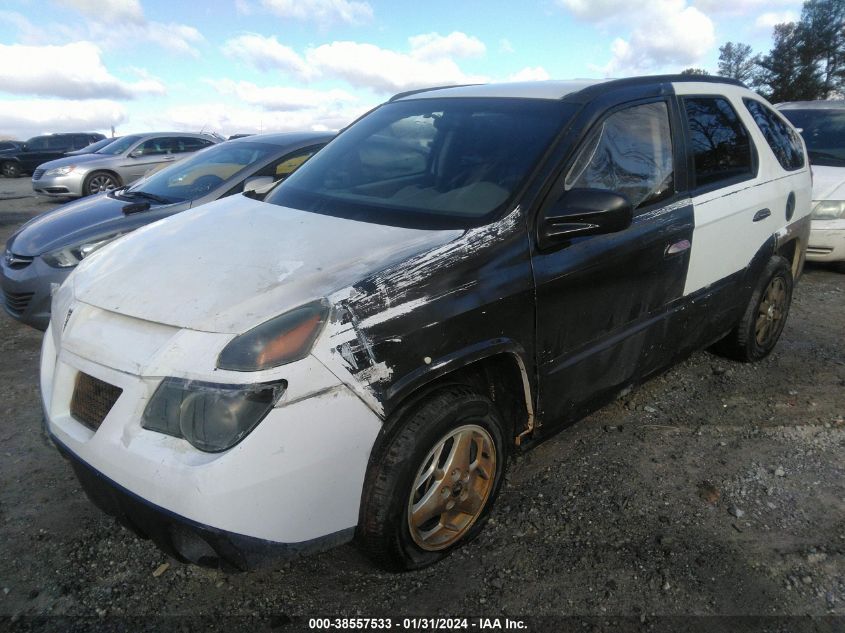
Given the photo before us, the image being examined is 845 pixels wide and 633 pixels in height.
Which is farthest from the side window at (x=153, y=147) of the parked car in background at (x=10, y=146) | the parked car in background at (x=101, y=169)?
the parked car in background at (x=10, y=146)

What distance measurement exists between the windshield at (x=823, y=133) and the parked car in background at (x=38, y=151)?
24364mm

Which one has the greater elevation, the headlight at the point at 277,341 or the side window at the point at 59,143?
the headlight at the point at 277,341

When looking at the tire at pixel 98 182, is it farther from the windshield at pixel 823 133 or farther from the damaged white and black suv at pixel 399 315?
the windshield at pixel 823 133

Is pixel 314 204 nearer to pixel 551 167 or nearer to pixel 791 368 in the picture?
pixel 551 167

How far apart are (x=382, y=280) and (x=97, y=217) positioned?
385 centimetres

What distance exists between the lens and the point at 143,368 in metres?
1.96

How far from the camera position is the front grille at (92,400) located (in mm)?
2074

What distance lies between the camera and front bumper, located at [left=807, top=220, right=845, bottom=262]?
6254mm

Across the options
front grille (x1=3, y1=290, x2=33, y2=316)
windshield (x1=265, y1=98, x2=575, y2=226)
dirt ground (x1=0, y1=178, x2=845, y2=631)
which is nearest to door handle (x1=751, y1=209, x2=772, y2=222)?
dirt ground (x1=0, y1=178, x2=845, y2=631)

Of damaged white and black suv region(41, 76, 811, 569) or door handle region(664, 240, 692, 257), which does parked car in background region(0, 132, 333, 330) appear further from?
door handle region(664, 240, 692, 257)

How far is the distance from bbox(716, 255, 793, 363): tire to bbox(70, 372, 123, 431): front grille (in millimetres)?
3542

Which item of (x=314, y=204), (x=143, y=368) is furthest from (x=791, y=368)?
(x=143, y=368)

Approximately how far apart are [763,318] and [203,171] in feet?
15.1

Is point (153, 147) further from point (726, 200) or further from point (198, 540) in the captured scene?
point (198, 540)
